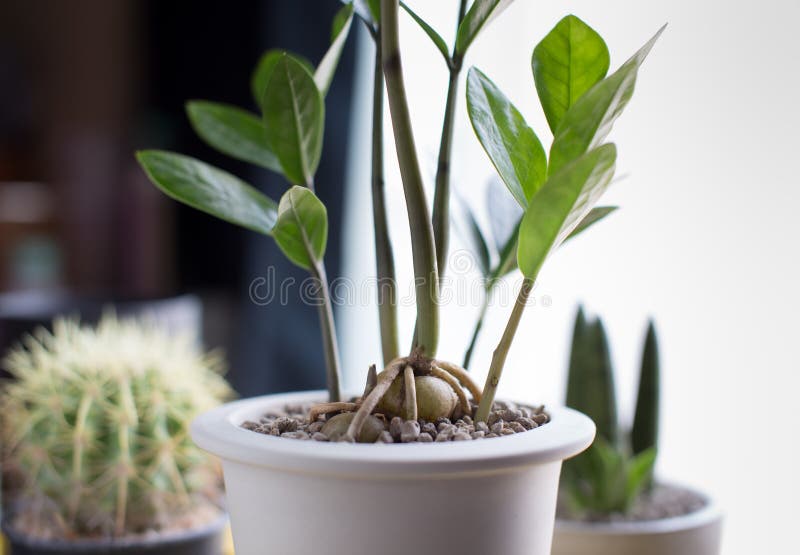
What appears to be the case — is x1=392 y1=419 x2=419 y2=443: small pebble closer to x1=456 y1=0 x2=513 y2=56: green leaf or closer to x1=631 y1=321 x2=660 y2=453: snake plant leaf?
x1=456 y1=0 x2=513 y2=56: green leaf

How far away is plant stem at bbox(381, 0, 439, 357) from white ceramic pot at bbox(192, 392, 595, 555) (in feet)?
0.33

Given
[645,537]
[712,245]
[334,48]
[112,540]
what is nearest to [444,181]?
[334,48]

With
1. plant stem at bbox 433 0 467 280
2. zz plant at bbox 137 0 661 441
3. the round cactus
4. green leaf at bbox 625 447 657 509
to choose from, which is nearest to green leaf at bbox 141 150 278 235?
zz plant at bbox 137 0 661 441

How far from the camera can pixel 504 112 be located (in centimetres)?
44

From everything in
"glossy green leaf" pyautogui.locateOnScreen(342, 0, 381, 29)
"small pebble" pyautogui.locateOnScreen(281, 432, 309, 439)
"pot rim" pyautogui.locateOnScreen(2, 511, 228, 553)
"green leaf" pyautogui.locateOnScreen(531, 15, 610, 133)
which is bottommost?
"pot rim" pyautogui.locateOnScreen(2, 511, 228, 553)

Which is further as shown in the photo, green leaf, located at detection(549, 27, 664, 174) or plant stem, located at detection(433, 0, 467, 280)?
plant stem, located at detection(433, 0, 467, 280)

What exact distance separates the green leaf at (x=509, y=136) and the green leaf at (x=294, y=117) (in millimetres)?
100

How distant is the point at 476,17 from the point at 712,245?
2.18ft

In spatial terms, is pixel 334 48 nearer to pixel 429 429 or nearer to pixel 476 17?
pixel 476 17

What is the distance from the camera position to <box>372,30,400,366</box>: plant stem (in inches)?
20.1

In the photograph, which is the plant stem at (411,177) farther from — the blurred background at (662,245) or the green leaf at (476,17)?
the blurred background at (662,245)

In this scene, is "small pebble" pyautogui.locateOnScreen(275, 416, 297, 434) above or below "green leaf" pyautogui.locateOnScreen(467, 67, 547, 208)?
below

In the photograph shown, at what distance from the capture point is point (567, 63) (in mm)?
435

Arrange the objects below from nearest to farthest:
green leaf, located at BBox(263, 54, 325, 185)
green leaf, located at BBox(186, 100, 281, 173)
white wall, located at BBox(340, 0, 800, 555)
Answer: green leaf, located at BBox(263, 54, 325, 185), green leaf, located at BBox(186, 100, 281, 173), white wall, located at BBox(340, 0, 800, 555)
